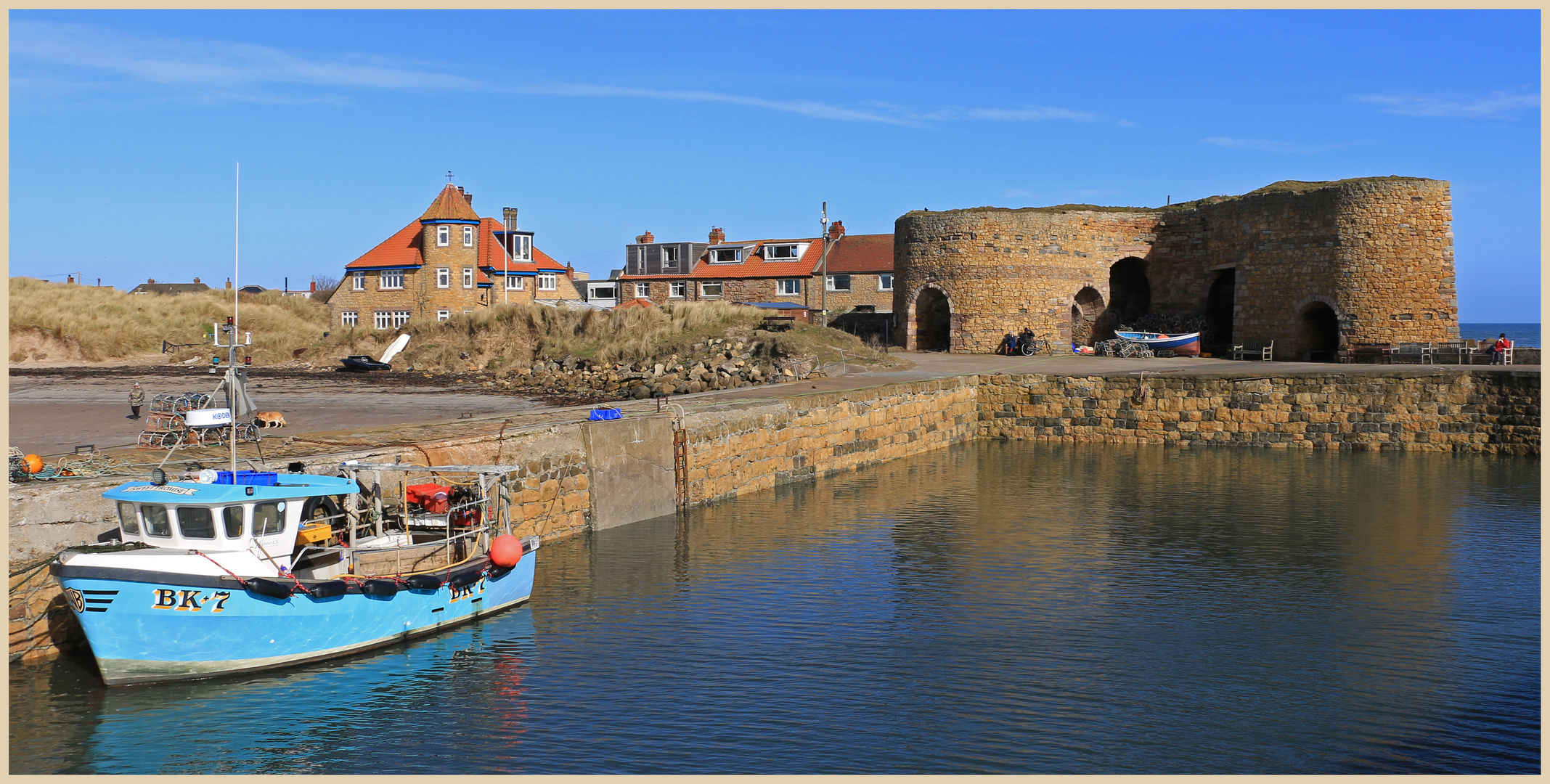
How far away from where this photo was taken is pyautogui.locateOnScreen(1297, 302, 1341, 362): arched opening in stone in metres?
37.8

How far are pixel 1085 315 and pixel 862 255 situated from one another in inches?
747

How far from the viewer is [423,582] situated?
13062 mm

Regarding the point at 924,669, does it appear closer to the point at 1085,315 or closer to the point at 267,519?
the point at 267,519

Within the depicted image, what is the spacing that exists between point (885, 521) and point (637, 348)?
2127 cm

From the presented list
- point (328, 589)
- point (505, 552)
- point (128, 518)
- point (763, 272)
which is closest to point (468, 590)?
point (505, 552)

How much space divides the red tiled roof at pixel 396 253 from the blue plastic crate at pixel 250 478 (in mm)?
47806

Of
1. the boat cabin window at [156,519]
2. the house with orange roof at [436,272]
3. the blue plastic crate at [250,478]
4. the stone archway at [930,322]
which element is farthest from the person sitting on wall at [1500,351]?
the house with orange roof at [436,272]

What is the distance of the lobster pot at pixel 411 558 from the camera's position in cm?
1302

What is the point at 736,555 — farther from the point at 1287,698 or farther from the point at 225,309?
the point at 225,309

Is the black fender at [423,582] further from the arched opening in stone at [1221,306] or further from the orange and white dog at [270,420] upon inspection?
the arched opening in stone at [1221,306]

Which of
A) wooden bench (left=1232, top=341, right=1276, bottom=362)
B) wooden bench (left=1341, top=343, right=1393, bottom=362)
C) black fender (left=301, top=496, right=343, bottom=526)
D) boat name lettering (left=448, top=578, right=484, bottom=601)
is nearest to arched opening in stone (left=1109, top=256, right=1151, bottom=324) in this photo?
wooden bench (left=1232, top=341, right=1276, bottom=362)

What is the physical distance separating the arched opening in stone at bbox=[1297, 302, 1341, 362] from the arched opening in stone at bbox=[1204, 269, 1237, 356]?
4431mm

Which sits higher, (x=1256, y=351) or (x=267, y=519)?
(x=1256, y=351)

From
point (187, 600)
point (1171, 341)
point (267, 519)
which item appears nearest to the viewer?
point (187, 600)
